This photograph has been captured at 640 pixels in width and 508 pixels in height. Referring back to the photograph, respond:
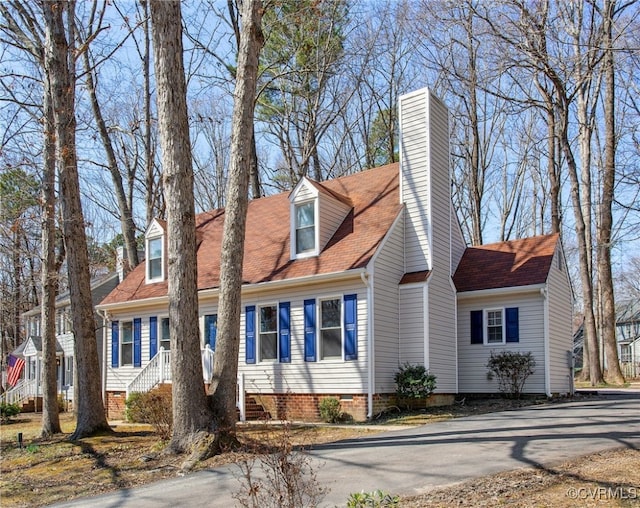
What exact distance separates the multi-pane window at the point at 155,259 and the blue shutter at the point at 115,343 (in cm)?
209

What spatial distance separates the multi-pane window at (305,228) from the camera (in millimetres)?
→ 17266

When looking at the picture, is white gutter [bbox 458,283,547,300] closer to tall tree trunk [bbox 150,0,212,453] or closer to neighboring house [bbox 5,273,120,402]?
tall tree trunk [bbox 150,0,212,453]

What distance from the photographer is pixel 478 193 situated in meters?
30.5

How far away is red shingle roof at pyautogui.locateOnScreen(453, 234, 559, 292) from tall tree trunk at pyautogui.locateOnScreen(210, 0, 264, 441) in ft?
31.0

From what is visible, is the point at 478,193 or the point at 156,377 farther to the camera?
the point at 478,193

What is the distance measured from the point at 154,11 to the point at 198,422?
22.8ft

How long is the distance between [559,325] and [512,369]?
2522 millimetres

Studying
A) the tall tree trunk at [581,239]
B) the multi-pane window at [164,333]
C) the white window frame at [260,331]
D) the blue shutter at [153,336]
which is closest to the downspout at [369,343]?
the white window frame at [260,331]

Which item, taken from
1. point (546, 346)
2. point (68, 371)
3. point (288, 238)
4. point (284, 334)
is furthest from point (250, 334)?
point (68, 371)

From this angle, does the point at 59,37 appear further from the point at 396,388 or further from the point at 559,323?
the point at 559,323

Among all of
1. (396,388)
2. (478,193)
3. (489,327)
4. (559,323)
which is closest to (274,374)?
(396,388)

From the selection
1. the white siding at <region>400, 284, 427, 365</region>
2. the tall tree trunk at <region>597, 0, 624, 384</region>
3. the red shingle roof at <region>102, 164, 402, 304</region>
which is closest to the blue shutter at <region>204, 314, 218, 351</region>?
the red shingle roof at <region>102, 164, 402, 304</region>

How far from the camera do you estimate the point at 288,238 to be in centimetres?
1856

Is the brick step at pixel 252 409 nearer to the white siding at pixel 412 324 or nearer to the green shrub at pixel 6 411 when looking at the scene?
the white siding at pixel 412 324
